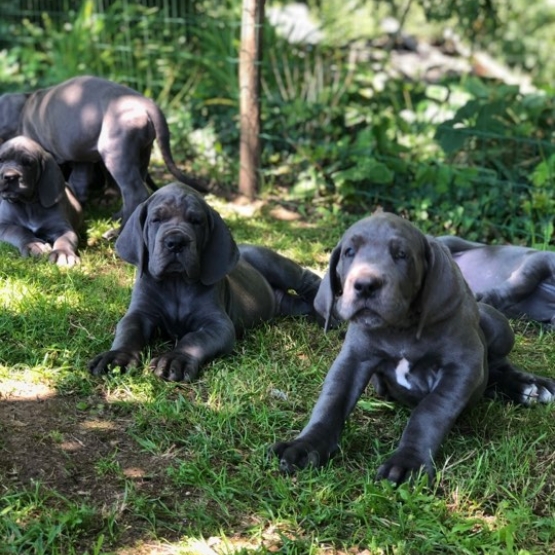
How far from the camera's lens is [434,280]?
4.27 m

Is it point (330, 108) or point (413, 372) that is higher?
point (413, 372)

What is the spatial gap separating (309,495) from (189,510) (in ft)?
1.63

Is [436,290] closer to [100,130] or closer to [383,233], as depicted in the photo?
[383,233]

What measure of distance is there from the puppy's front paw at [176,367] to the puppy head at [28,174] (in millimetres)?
2529

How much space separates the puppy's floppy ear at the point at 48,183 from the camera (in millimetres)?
7246

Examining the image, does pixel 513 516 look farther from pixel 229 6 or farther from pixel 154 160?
pixel 229 6

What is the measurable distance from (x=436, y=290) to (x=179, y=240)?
167 centimetres

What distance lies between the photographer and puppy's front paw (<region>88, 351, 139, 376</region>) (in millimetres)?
5008

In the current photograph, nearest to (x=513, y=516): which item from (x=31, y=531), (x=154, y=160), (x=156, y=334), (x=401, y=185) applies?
(x=31, y=531)

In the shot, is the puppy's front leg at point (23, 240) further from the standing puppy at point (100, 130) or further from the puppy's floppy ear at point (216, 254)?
the puppy's floppy ear at point (216, 254)

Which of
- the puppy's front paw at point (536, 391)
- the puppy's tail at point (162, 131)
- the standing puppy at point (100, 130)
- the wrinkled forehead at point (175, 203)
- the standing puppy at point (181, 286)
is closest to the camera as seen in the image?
the puppy's front paw at point (536, 391)

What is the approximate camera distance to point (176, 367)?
5020mm

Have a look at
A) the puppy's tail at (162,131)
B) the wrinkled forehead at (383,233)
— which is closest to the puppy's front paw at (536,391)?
the wrinkled forehead at (383,233)

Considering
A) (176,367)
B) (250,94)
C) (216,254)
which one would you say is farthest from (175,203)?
(250,94)
